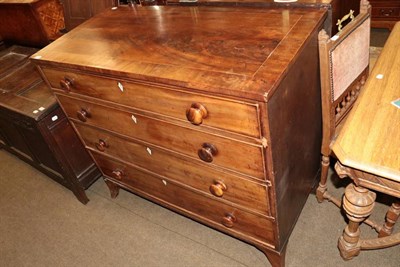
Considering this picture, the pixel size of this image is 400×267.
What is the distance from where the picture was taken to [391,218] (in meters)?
1.60

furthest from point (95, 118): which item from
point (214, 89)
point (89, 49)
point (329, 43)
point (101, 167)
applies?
point (329, 43)

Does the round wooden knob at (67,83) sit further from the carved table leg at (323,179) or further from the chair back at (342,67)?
the carved table leg at (323,179)

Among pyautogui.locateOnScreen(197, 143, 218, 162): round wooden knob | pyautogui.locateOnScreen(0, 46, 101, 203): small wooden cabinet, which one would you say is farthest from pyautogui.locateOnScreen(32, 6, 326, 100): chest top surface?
pyautogui.locateOnScreen(0, 46, 101, 203): small wooden cabinet

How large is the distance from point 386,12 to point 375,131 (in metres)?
2.98

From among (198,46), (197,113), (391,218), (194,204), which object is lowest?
(391,218)

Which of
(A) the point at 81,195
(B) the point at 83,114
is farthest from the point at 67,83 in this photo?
(A) the point at 81,195

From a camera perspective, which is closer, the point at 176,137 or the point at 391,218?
the point at 176,137

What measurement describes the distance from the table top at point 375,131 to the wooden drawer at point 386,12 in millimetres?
2465

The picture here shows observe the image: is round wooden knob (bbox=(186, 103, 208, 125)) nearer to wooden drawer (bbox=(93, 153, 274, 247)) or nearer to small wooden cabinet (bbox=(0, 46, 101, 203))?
wooden drawer (bbox=(93, 153, 274, 247))

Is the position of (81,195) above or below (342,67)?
below

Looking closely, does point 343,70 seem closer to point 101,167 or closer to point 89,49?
point 89,49

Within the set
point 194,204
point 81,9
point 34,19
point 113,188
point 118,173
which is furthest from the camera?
point 34,19

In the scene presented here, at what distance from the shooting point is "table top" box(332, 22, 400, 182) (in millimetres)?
1016

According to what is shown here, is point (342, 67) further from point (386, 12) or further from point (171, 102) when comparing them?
point (386, 12)
